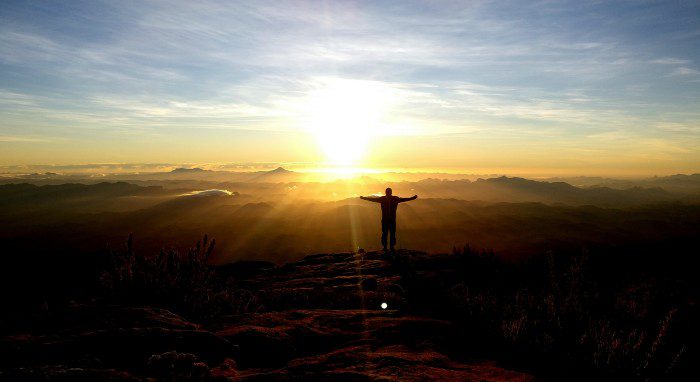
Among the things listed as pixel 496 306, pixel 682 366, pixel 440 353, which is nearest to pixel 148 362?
pixel 440 353

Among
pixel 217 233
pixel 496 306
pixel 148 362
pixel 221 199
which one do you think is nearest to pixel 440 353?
pixel 496 306

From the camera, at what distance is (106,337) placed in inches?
124

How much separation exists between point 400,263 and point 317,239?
5570 centimetres

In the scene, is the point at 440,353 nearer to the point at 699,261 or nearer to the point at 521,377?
the point at 521,377

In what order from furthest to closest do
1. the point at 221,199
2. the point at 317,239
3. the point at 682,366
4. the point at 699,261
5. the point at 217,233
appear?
the point at 221,199
the point at 217,233
the point at 317,239
the point at 699,261
the point at 682,366

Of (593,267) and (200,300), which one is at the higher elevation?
(200,300)

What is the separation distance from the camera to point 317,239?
66875 millimetres

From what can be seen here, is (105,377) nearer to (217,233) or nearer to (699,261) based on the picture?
(699,261)

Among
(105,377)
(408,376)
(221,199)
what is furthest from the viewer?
(221,199)

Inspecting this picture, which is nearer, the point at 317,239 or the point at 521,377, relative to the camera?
the point at 521,377

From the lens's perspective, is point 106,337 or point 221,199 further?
point 221,199

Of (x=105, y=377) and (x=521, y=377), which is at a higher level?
(x=105, y=377)

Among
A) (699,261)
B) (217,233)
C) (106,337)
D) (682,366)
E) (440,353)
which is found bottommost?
(217,233)

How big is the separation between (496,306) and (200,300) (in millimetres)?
4048
